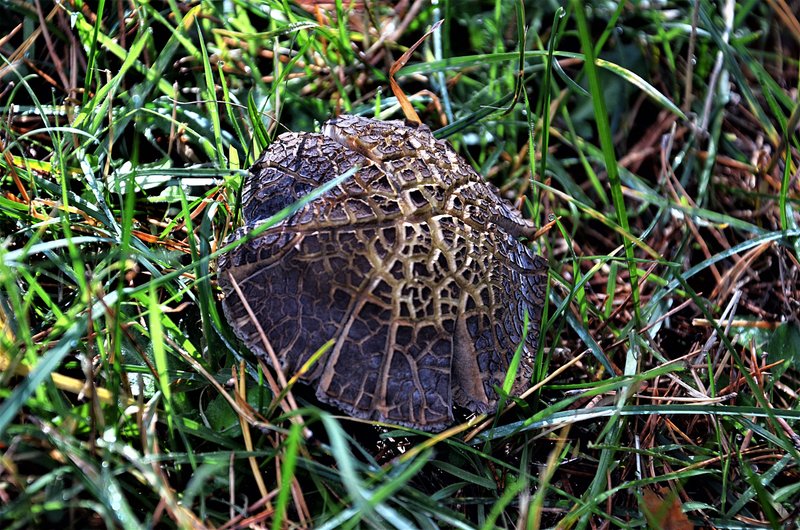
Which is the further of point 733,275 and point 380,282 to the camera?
point 733,275

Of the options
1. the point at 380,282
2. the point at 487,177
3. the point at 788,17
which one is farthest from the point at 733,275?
the point at 380,282

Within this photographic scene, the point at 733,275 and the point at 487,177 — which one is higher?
the point at 487,177

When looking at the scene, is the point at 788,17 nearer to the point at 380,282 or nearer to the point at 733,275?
the point at 733,275

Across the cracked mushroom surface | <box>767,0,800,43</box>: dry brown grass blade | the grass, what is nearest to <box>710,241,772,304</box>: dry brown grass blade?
the grass

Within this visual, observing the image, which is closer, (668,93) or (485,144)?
(485,144)

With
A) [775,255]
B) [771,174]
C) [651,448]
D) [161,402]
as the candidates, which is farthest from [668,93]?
[161,402]

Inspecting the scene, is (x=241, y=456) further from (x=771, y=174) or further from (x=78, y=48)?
(x=771, y=174)

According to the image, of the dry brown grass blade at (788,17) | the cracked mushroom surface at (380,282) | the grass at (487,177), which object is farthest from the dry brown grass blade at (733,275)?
the dry brown grass blade at (788,17)
